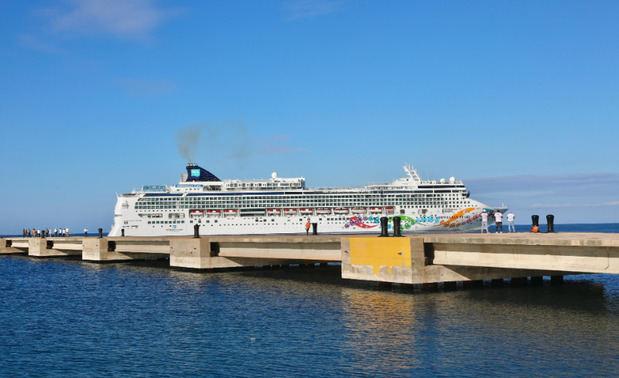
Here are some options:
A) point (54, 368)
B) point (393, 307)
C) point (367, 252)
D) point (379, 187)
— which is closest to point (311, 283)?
point (367, 252)

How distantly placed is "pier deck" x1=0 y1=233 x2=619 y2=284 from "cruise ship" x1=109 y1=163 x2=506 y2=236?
71.8 metres

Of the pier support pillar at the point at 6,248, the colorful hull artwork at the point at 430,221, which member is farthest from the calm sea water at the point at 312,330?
the colorful hull artwork at the point at 430,221

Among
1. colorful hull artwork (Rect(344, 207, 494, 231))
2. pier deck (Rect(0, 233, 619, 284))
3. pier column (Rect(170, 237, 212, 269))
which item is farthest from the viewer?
colorful hull artwork (Rect(344, 207, 494, 231))

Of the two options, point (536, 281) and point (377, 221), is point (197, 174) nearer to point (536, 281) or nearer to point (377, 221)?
point (377, 221)

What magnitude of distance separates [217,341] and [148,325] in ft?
15.7

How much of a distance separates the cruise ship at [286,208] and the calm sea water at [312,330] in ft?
272

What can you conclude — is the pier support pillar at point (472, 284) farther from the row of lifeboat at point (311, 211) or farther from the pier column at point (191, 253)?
the row of lifeboat at point (311, 211)

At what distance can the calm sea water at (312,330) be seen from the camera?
16.9 metres

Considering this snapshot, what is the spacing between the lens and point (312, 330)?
21.7 metres

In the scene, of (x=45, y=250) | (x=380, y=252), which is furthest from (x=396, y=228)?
(x=45, y=250)

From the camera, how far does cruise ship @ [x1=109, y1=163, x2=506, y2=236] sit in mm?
119125

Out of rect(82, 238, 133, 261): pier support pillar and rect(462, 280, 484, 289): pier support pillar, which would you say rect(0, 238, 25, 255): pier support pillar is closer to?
rect(82, 238, 133, 261): pier support pillar

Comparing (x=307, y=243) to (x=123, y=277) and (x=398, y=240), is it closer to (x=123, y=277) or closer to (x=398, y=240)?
(x=398, y=240)

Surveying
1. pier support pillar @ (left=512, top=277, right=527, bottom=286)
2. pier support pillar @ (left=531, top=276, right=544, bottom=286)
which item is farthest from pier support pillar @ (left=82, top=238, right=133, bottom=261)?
pier support pillar @ (left=531, top=276, right=544, bottom=286)
